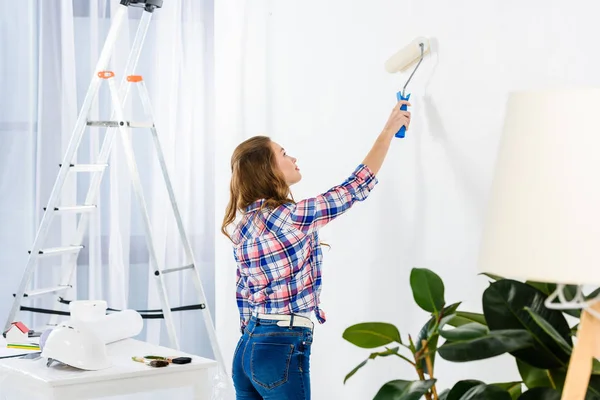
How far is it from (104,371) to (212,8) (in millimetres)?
2349

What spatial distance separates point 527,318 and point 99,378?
52.7 inches

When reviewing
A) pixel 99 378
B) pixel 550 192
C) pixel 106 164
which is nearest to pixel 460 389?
pixel 550 192

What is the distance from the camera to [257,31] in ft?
11.3

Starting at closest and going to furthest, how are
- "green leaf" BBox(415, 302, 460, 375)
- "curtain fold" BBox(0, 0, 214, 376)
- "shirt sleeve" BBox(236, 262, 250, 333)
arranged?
"green leaf" BBox(415, 302, 460, 375)
"shirt sleeve" BBox(236, 262, 250, 333)
"curtain fold" BBox(0, 0, 214, 376)

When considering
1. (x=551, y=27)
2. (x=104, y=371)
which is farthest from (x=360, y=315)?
(x=551, y=27)

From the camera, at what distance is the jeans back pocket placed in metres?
2.15

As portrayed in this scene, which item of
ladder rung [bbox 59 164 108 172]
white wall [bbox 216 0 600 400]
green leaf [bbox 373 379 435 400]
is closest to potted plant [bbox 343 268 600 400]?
green leaf [bbox 373 379 435 400]

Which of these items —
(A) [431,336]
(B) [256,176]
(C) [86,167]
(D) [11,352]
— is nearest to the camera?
(A) [431,336]

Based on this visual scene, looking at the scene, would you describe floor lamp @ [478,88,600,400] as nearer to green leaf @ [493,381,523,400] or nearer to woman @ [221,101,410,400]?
green leaf @ [493,381,523,400]

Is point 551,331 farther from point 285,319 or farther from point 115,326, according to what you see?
point 115,326

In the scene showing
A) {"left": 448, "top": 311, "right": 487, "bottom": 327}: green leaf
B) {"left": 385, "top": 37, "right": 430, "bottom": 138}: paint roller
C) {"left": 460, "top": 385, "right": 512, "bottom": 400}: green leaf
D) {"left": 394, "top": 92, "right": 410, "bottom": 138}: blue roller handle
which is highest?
{"left": 385, "top": 37, "right": 430, "bottom": 138}: paint roller

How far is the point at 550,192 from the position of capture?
2.67ft

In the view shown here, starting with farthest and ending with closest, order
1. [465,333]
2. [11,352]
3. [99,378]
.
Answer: [11,352]
[99,378]
[465,333]

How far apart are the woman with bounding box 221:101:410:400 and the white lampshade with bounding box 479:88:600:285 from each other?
4.10 ft
